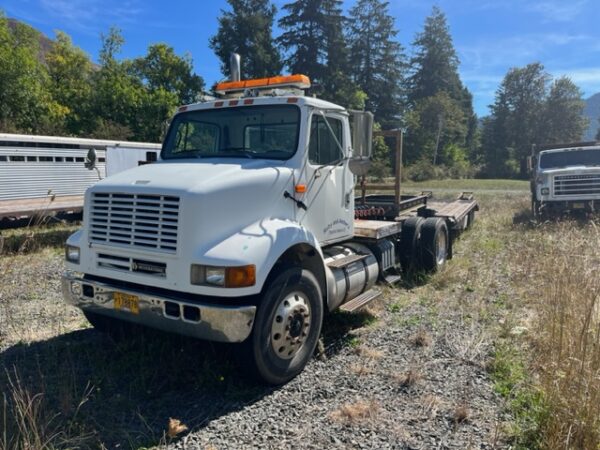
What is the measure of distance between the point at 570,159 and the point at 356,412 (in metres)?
13.0

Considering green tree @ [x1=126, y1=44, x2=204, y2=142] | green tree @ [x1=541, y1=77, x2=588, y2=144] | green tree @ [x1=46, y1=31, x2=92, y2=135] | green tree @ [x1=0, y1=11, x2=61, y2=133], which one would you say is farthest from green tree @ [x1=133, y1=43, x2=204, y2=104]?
green tree @ [x1=541, y1=77, x2=588, y2=144]

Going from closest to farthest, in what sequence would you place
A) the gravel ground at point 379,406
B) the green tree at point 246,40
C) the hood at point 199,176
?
the gravel ground at point 379,406
the hood at point 199,176
the green tree at point 246,40

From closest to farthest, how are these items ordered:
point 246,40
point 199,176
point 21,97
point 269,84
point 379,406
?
1. point 379,406
2. point 199,176
3. point 269,84
4. point 21,97
5. point 246,40

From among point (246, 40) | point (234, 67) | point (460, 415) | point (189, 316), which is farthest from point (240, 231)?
point (246, 40)

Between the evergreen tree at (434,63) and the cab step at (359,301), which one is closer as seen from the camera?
the cab step at (359,301)

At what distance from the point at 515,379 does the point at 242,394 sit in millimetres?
2384

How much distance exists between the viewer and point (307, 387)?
Answer: 4.05 meters

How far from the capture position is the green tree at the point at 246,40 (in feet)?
137

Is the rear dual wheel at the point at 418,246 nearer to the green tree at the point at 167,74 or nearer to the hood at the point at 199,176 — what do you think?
the hood at the point at 199,176

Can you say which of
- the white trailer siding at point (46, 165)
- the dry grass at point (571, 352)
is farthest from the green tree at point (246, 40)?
the dry grass at point (571, 352)

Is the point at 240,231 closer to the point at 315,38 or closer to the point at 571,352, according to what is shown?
the point at 571,352

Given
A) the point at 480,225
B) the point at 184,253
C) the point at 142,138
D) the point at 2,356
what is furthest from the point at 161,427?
the point at 142,138

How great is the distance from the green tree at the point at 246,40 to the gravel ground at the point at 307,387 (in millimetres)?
39365

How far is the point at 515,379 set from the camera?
3.99 m
